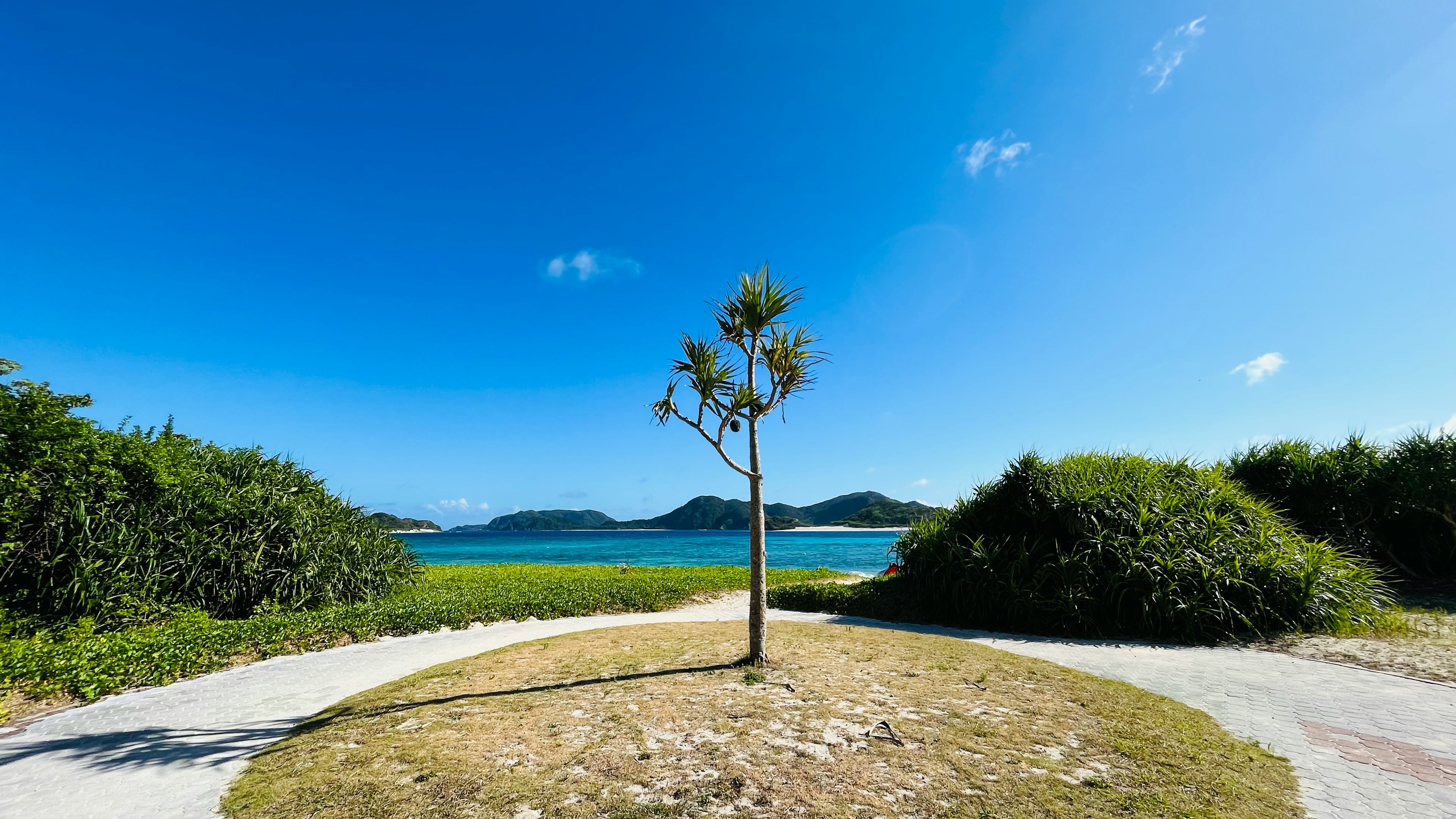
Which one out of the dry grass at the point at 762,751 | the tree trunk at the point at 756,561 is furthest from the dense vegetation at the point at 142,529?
the tree trunk at the point at 756,561

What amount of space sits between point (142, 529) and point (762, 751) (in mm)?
10614

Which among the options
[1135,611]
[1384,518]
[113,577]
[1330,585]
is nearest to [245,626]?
[113,577]

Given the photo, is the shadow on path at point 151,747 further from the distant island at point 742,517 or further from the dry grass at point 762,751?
the distant island at point 742,517

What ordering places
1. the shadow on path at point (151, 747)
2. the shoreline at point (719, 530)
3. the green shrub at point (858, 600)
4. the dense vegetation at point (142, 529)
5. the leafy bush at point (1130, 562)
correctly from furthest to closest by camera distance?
the shoreline at point (719, 530)
the green shrub at point (858, 600)
the leafy bush at point (1130, 562)
the dense vegetation at point (142, 529)
the shadow on path at point (151, 747)

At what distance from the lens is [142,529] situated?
8.68m

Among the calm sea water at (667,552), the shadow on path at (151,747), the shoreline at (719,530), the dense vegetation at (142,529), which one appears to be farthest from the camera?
the shoreline at (719,530)

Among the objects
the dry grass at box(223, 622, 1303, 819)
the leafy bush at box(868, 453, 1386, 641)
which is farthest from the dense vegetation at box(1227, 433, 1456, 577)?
the dry grass at box(223, 622, 1303, 819)

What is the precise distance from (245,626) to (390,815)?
706 cm

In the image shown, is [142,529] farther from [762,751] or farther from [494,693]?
[762,751]

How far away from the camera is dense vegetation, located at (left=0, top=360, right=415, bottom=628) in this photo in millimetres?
7734

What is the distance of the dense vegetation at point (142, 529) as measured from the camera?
25.4 ft

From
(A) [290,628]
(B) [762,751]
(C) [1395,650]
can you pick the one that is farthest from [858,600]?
(A) [290,628]

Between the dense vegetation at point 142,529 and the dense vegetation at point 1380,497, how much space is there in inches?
866

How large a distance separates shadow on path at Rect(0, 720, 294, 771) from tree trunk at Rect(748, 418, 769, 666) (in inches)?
183
